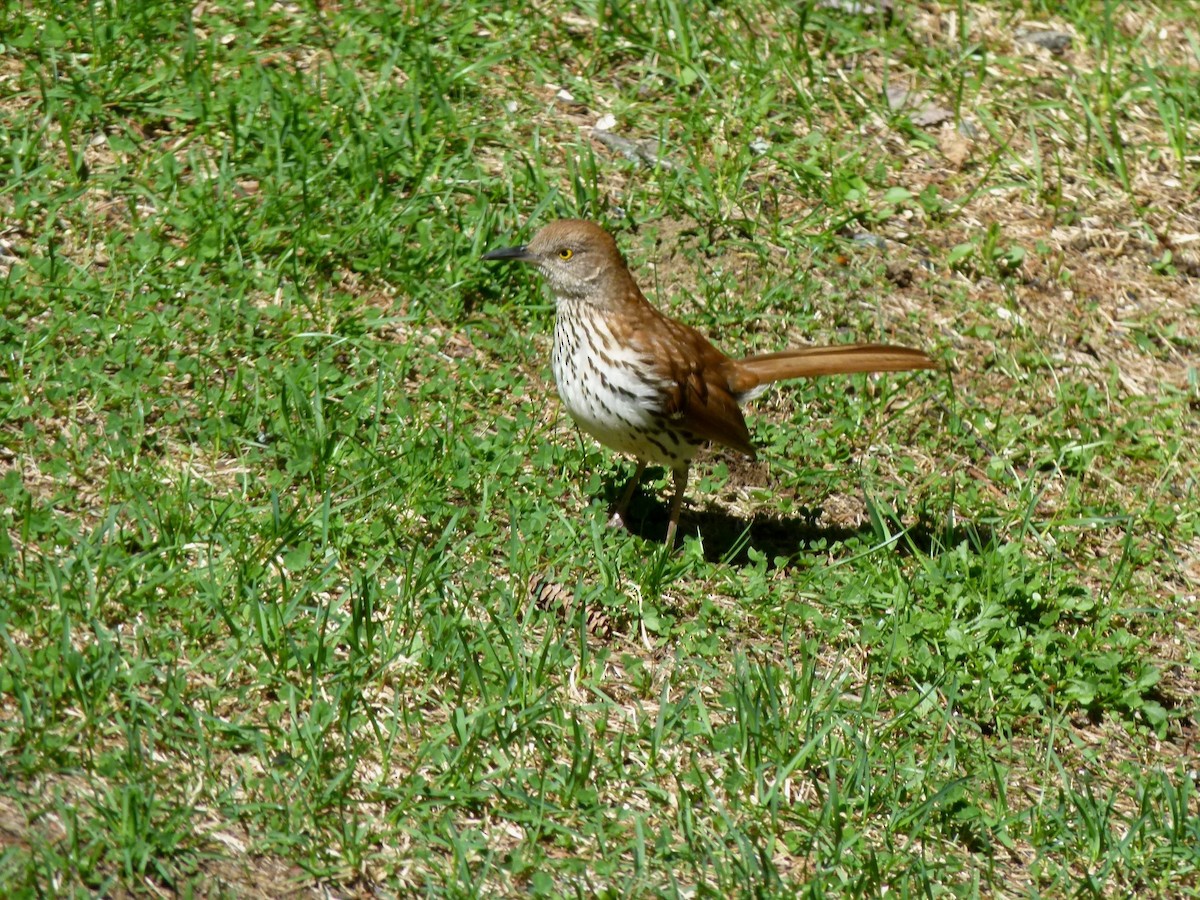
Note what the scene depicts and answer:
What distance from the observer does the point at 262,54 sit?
6.18 meters

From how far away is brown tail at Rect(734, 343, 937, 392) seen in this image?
5.10m

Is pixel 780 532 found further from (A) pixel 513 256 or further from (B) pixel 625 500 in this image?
(A) pixel 513 256

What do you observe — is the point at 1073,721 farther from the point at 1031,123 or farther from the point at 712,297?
the point at 1031,123

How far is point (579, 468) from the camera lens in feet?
16.8

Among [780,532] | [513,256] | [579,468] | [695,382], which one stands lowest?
[780,532]

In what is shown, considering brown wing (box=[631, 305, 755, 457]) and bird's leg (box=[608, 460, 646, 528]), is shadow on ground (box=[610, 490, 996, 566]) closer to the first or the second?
bird's leg (box=[608, 460, 646, 528])

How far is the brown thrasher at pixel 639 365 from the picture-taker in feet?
15.5

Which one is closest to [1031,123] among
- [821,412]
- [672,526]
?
[821,412]

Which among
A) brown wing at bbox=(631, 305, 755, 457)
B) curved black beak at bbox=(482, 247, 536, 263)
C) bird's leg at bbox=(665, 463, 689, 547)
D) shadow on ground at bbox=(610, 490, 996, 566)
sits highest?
curved black beak at bbox=(482, 247, 536, 263)

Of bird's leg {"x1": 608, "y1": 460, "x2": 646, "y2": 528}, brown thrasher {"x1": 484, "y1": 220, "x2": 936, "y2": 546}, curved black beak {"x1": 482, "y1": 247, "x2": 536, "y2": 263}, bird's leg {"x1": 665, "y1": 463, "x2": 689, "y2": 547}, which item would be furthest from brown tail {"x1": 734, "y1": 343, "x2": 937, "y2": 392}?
curved black beak {"x1": 482, "y1": 247, "x2": 536, "y2": 263}

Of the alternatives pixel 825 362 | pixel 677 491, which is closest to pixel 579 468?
pixel 677 491

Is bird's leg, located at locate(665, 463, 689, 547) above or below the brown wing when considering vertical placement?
below

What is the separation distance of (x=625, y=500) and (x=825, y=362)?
84 cm

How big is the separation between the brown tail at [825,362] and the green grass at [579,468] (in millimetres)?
398
